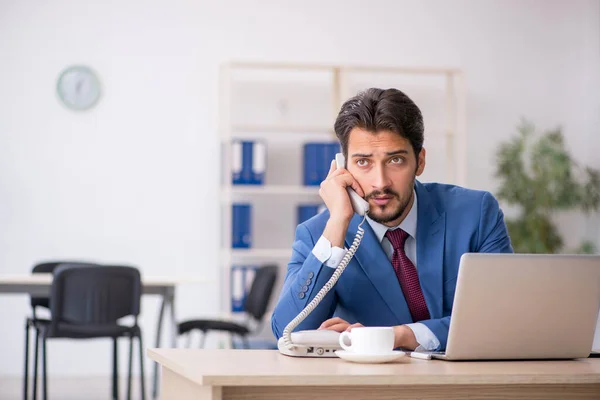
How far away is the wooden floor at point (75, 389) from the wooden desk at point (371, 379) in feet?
12.6

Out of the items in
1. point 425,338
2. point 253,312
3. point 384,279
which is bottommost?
point 253,312

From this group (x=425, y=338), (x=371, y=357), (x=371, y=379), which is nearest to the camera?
(x=371, y=379)

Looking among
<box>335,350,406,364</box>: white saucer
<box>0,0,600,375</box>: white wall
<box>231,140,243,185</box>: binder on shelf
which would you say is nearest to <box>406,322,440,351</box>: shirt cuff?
<box>335,350,406,364</box>: white saucer

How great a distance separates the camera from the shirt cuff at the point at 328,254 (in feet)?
6.52

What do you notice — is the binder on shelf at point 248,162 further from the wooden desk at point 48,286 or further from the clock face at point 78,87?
the wooden desk at point 48,286

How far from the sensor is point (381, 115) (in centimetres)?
217

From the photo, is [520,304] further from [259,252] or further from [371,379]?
[259,252]

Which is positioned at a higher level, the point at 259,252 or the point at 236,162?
the point at 236,162

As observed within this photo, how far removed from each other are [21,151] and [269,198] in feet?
5.95

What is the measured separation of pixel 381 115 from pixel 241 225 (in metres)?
4.02

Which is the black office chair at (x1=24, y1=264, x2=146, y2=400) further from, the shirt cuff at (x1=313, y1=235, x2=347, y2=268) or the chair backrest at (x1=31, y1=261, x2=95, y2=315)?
the shirt cuff at (x1=313, y1=235, x2=347, y2=268)

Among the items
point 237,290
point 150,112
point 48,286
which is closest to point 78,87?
point 150,112

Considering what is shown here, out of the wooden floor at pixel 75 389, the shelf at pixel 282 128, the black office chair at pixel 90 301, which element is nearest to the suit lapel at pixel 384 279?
the black office chair at pixel 90 301

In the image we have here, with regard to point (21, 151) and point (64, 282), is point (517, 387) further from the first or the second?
point (21, 151)
